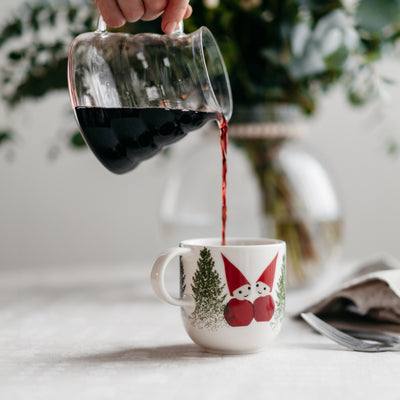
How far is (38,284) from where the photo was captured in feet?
4.25

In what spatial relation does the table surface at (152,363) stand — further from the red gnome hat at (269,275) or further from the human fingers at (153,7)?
the human fingers at (153,7)

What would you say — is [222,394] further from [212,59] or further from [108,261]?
[108,261]

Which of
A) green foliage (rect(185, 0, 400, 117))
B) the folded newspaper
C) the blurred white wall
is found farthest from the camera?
the blurred white wall

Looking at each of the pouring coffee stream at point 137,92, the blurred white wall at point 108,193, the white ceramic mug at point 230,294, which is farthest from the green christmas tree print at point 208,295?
the blurred white wall at point 108,193

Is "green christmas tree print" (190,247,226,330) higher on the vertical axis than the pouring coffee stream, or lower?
lower

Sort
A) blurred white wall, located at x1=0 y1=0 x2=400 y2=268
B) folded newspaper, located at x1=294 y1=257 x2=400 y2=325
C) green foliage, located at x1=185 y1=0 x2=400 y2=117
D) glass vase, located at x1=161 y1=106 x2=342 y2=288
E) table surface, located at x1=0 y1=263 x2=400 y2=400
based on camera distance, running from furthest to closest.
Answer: blurred white wall, located at x1=0 y1=0 x2=400 y2=268 < glass vase, located at x1=161 y1=106 x2=342 y2=288 < green foliage, located at x1=185 y1=0 x2=400 y2=117 < folded newspaper, located at x1=294 y1=257 x2=400 y2=325 < table surface, located at x1=0 y1=263 x2=400 y2=400

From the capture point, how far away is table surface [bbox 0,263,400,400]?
23.8 inches

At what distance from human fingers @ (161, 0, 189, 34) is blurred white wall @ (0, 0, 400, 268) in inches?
42.1

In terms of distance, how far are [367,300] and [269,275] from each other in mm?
233

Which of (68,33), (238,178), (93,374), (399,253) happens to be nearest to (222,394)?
→ (93,374)

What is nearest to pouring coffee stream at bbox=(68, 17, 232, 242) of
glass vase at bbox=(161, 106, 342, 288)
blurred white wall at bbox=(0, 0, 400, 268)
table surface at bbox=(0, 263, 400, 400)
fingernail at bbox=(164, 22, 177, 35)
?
fingernail at bbox=(164, 22, 177, 35)

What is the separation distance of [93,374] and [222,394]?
6.2 inches

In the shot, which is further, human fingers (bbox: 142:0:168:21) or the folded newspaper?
the folded newspaper

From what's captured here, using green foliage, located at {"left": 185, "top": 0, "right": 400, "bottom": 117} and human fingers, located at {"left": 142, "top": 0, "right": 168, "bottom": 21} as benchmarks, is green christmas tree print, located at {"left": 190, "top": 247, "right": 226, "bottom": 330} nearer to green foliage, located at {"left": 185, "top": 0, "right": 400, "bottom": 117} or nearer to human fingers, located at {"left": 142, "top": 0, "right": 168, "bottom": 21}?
human fingers, located at {"left": 142, "top": 0, "right": 168, "bottom": 21}
